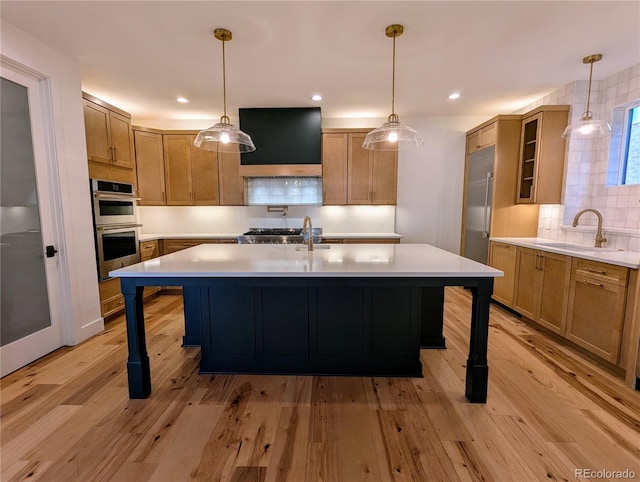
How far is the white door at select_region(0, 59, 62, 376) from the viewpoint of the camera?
2223 mm

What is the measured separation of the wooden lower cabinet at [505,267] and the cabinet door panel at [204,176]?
13.0ft

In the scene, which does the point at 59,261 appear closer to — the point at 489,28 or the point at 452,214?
the point at 489,28

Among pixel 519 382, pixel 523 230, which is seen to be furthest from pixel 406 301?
pixel 523 230

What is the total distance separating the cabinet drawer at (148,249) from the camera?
3.85 metres

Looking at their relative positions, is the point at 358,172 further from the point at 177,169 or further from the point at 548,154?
the point at 177,169

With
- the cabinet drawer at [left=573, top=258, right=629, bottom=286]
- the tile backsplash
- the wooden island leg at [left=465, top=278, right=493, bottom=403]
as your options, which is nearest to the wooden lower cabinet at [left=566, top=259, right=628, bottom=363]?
the cabinet drawer at [left=573, top=258, right=629, bottom=286]

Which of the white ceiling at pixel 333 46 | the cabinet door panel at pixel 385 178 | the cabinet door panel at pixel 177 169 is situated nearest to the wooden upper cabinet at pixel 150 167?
the cabinet door panel at pixel 177 169

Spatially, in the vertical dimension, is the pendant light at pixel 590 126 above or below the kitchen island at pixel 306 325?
above

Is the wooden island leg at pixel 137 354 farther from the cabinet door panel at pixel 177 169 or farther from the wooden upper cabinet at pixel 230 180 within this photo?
the cabinet door panel at pixel 177 169

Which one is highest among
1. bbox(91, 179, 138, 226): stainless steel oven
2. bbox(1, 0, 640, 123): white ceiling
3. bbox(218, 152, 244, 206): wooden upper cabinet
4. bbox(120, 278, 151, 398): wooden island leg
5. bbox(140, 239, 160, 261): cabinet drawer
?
bbox(1, 0, 640, 123): white ceiling

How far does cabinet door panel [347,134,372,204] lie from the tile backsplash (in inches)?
91.3

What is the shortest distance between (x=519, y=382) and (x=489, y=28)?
2731mm

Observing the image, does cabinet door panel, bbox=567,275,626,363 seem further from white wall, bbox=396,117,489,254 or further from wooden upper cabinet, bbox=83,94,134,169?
wooden upper cabinet, bbox=83,94,134,169

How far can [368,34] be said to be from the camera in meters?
2.34
